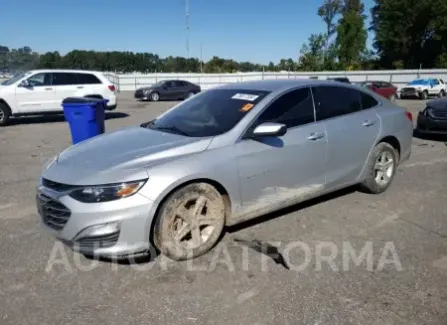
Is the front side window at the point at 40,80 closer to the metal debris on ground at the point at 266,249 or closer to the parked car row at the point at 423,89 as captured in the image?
the metal debris on ground at the point at 266,249

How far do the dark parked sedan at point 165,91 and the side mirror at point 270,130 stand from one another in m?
23.1

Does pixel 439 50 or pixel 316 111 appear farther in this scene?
pixel 439 50

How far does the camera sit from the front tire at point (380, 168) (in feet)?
16.8

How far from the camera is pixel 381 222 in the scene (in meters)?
4.46

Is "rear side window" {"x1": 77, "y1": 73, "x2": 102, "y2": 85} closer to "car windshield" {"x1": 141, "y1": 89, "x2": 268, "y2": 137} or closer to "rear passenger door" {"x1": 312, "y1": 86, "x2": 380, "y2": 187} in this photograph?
"car windshield" {"x1": 141, "y1": 89, "x2": 268, "y2": 137}

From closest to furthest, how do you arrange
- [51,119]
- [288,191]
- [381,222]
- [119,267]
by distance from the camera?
[119,267]
[288,191]
[381,222]
[51,119]

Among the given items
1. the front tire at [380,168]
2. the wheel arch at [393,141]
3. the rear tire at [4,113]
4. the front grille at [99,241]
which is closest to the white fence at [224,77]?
the rear tire at [4,113]

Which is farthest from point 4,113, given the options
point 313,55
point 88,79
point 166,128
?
point 313,55

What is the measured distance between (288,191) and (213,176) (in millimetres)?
972

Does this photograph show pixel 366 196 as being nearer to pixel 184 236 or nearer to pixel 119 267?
pixel 184 236

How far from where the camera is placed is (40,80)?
1355cm

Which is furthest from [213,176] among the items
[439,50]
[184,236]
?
[439,50]

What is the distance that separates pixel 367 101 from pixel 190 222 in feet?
9.73

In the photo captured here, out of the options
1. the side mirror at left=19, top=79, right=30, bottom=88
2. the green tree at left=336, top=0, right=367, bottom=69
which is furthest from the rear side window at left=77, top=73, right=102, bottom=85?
the green tree at left=336, top=0, right=367, bottom=69
